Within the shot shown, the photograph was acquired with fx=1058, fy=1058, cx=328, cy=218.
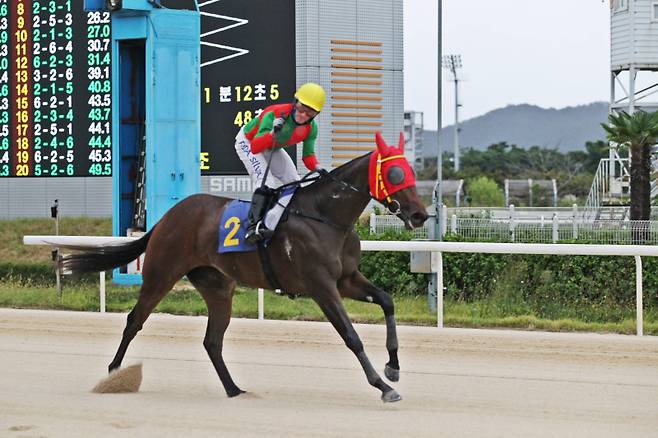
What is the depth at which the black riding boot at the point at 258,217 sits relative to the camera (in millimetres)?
5188

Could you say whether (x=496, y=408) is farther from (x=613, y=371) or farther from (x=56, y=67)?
(x=56, y=67)

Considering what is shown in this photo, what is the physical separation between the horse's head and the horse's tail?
5.49 feet

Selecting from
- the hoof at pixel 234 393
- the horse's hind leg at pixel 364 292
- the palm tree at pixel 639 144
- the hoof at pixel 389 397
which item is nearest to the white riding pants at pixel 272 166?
the horse's hind leg at pixel 364 292

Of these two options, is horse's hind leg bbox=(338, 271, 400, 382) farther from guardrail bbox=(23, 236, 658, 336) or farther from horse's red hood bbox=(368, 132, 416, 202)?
guardrail bbox=(23, 236, 658, 336)

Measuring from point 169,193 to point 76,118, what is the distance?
2292 mm

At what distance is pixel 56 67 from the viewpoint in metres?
12.7

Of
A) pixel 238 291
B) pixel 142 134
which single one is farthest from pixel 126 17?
pixel 238 291

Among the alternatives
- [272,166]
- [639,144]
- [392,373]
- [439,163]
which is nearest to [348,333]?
[392,373]

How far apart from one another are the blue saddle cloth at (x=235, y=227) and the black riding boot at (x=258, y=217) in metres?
0.06

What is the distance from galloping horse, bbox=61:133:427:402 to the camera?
4.93 meters

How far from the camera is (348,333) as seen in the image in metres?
4.93

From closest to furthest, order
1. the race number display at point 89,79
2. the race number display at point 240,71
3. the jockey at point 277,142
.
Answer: the jockey at point 277,142
the race number display at point 89,79
the race number display at point 240,71

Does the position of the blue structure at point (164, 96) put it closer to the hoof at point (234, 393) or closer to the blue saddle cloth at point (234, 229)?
the blue saddle cloth at point (234, 229)

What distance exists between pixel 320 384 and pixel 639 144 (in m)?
12.4
